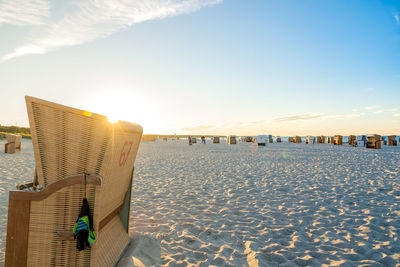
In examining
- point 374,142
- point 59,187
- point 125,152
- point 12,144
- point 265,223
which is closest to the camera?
point 59,187

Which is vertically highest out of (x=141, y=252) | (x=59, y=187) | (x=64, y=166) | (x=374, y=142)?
(x=374, y=142)

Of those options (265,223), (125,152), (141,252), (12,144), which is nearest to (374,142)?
(265,223)

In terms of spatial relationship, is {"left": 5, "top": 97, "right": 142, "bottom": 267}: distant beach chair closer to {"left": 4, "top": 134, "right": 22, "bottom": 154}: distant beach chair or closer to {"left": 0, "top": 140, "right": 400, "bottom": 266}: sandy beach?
{"left": 0, "top": 140, "right": 400, "bottom": 266}: sandy beach

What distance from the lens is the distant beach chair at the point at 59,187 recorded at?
1.82 meters

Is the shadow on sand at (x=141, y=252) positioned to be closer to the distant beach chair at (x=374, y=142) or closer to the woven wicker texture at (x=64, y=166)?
the woven wicker texture at (x=64, y=166)

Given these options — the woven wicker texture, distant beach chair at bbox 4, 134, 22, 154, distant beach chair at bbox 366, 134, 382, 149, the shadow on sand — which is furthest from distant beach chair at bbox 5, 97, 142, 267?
distant beach chair at bbox 366, 134, 382, 149

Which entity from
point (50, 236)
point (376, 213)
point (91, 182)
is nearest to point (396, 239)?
point (376, 213)

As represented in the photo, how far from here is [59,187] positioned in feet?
6.04

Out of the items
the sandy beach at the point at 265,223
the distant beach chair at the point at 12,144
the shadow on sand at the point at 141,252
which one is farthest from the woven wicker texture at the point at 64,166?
the distant beach chair at the point at 12,144

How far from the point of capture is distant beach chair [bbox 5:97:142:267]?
182 centimetres

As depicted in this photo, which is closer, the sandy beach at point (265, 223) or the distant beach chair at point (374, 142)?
the sandy beach at point (265, 223)

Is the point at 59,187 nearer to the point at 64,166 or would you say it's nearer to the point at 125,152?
the point at 64,166

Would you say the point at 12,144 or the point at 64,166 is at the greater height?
the point at 64,166

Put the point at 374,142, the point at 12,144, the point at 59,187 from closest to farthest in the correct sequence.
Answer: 1. the point at 59,187
2. the point at 12,144
3. the point at 374,142
